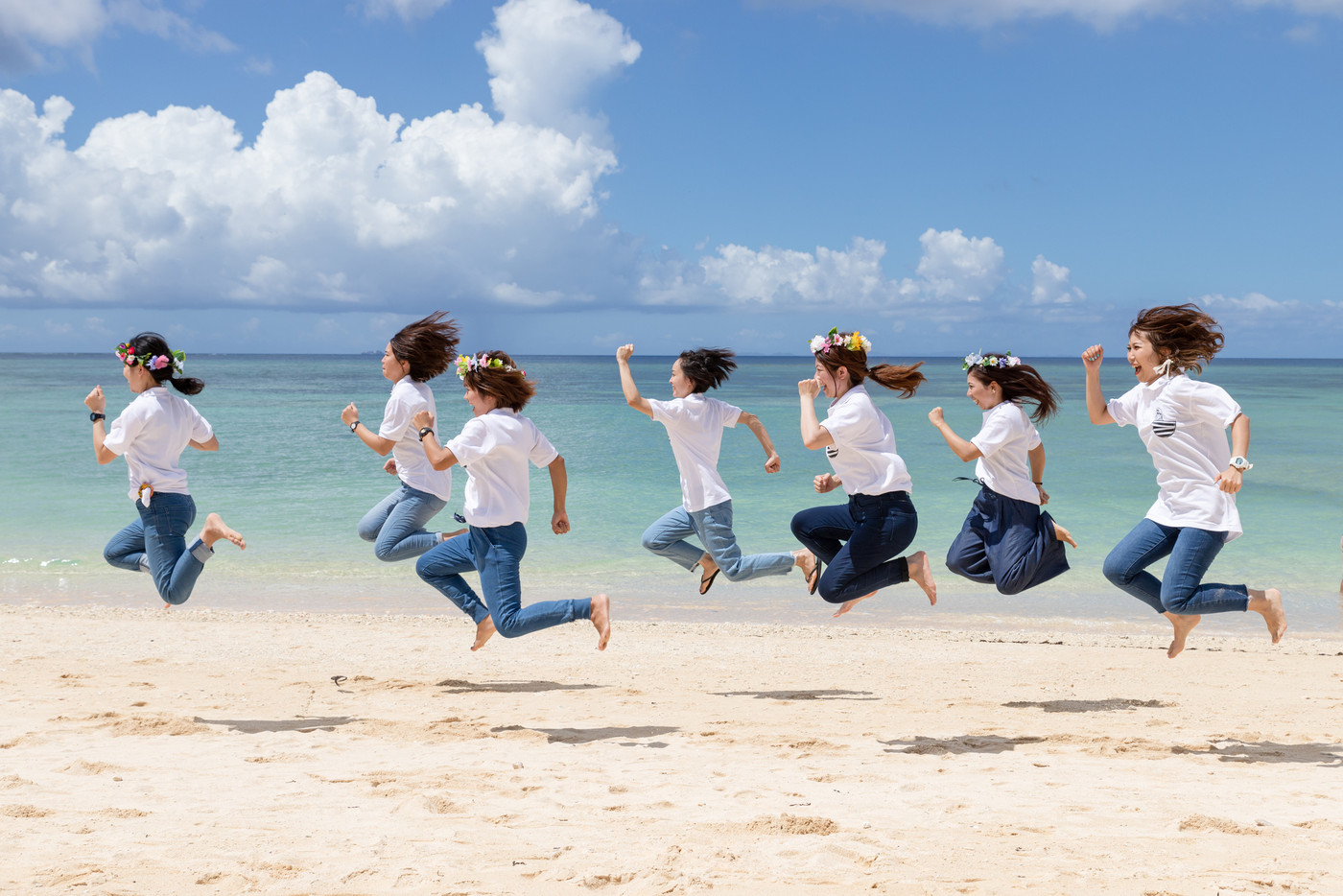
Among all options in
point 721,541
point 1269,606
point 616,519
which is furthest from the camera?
point 616,519

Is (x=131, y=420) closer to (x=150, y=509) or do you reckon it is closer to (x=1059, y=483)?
(x=150, y=509)

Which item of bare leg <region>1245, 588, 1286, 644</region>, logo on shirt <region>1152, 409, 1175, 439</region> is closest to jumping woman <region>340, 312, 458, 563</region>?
logo on shirt <region>1152, 409, 1175, 439</region>

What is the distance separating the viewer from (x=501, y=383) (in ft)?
19.9

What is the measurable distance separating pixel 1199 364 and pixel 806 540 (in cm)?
242

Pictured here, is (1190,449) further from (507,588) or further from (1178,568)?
(507,588)

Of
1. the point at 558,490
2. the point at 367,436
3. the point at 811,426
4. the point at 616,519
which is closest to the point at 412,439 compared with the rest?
the point at 367,436

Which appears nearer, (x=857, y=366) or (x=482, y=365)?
(x=482, y=365)

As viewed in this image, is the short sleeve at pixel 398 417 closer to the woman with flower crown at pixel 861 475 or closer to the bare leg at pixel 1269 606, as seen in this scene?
the woman with flower crown at pixel 861 475

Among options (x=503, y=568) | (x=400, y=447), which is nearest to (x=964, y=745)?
(x=503, y=568)

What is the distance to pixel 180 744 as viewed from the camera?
19.3ft

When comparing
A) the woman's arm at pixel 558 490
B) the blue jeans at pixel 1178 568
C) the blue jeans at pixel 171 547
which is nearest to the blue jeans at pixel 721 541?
the woman's arm at pixel 558 490

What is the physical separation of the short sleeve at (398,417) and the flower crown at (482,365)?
2.89ft

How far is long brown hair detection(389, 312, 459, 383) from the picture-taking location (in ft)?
23.3

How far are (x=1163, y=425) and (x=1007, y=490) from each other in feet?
3.09
